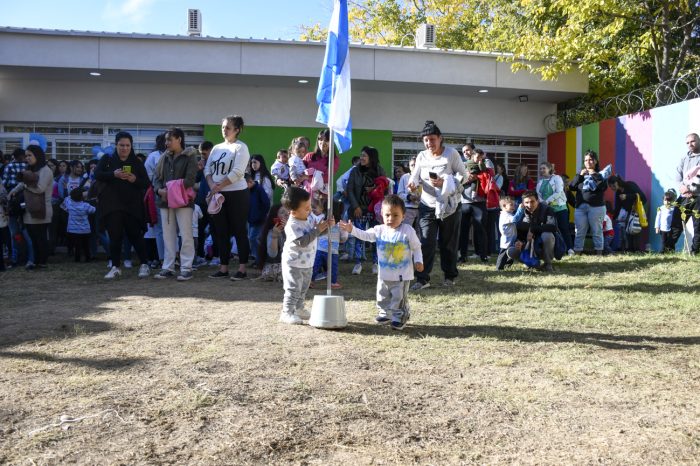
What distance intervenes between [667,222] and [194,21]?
1029cm

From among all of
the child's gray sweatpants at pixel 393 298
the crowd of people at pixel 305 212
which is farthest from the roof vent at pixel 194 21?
the child's gray sweatpants at pixel 393 298

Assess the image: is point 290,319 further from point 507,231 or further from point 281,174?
point 507,231

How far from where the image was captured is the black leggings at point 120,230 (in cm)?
838

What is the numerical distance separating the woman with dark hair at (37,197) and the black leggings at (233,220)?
10.9 ft

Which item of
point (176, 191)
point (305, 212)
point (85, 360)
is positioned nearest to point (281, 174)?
point (176, 191)

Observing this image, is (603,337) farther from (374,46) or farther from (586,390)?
(374,46)

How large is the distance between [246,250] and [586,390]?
5.53 meters

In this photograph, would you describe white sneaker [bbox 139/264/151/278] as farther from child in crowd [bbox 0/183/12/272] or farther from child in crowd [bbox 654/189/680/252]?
child in crowd [bbox 654/189/680/252]

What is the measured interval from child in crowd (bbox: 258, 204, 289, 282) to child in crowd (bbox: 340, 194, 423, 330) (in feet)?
8.90

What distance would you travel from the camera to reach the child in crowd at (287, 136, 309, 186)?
843 centimetres

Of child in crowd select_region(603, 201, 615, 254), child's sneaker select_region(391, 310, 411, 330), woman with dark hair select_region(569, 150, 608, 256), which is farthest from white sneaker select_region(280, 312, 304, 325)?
child in crowd select_region(603, 201, 615, 254)

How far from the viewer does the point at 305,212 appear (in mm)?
5766

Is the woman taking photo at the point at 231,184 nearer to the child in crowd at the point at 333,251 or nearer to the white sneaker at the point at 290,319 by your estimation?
the child in crowd at the point at 333,251

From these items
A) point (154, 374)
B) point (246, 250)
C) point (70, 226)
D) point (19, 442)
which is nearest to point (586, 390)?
point (154, 374)
